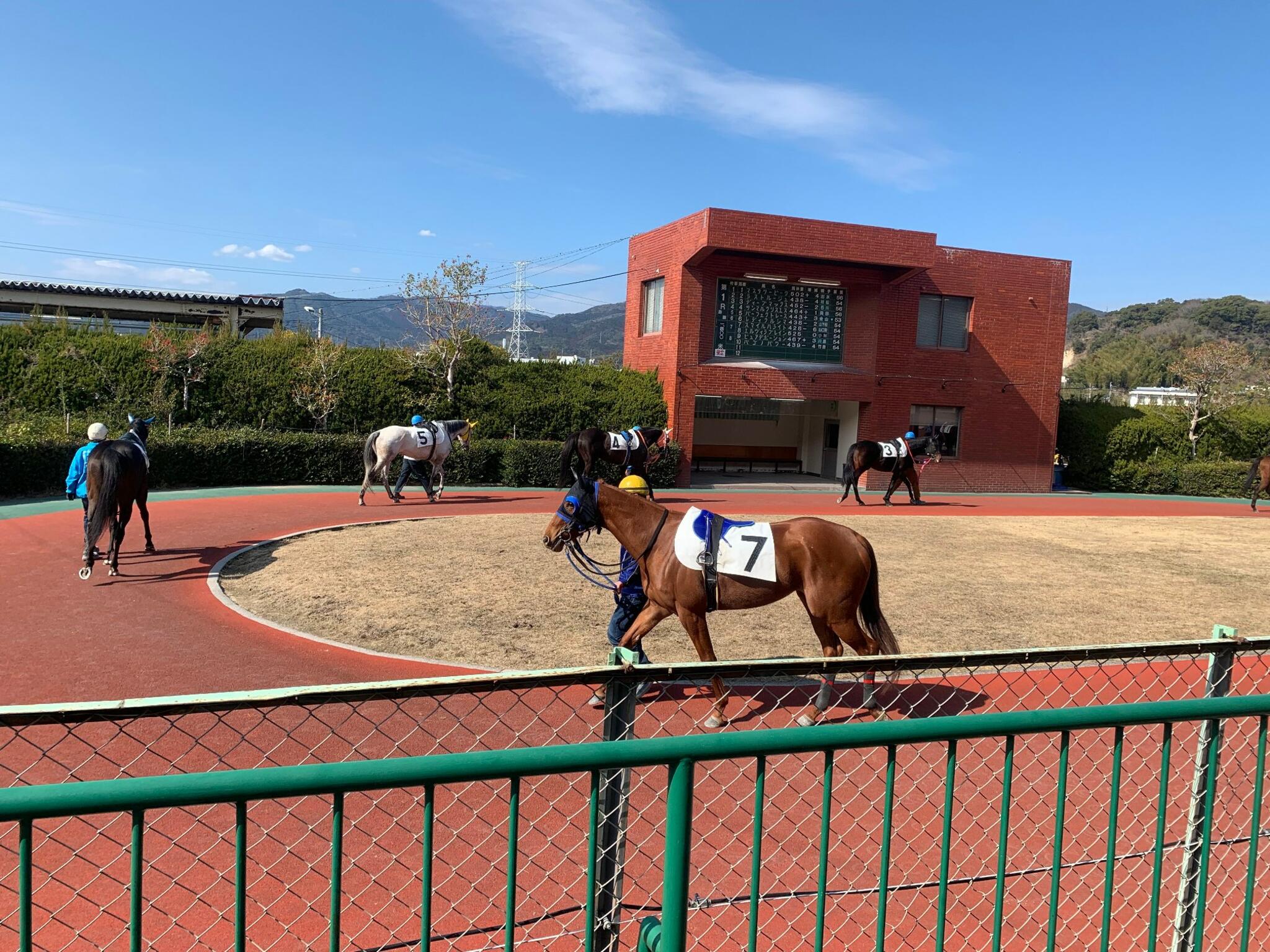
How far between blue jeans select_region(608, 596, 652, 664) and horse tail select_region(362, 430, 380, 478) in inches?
464

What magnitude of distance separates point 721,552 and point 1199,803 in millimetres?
3662

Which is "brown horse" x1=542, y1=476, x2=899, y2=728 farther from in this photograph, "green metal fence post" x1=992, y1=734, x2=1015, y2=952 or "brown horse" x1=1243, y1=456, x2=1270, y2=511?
"brown horse" x1=1243, y1=456, x2=1270, y2=511

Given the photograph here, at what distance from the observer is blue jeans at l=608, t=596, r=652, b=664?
23.4ft

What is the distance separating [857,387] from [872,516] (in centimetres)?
853

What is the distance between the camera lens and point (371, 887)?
4.21 metres

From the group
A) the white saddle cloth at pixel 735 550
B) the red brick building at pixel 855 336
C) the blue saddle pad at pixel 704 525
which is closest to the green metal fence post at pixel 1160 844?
the white saddle cloth at pixel 735 550

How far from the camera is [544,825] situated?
4762 mm

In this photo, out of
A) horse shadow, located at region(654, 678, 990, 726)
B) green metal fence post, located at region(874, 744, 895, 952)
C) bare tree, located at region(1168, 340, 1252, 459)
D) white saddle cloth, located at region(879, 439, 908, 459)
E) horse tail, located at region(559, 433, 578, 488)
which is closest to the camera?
green metal fence post, located at region(874, 744, 895, 952)

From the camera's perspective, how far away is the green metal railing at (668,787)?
1746mm

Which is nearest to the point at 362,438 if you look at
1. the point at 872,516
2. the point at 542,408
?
the point at 542,408

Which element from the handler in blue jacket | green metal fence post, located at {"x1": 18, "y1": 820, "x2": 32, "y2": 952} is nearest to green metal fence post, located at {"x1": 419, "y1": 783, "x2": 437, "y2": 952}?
green metal fence post, located at {"x1": 18, "y1": 820, "x2": 32, "y2": 952}

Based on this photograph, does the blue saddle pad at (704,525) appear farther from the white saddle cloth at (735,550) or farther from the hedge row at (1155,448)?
the hedge row at (1155,448)

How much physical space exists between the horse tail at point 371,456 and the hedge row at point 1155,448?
76.1 ft

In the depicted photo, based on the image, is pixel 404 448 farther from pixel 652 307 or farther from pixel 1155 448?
pixel 1155 448
